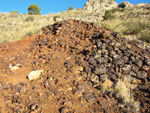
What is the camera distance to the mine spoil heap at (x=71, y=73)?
2.55m

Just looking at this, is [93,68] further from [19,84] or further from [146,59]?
[19,84]

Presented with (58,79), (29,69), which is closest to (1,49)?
(29,69)

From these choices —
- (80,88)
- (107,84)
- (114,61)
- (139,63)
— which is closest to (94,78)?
(107,84)

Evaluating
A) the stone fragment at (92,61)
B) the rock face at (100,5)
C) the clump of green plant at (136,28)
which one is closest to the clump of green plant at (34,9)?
the rock face at (100,5)

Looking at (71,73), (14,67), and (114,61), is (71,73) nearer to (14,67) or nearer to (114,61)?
(114,61)

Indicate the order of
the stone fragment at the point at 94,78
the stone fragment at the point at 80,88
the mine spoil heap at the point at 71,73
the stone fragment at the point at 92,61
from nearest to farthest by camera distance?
1. the mine spoil heap at the point at 71,73
2. the stone fragment at the point at 80,88
3. the stone fragment at the point at 94,78
4. the stone fragment at the point at 92,61

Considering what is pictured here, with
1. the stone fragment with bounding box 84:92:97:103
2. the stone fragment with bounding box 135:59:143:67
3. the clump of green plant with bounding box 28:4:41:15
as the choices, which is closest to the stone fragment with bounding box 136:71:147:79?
the stone fragment with bounding box 135:59:143:67

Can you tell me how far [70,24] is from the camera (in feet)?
19.4

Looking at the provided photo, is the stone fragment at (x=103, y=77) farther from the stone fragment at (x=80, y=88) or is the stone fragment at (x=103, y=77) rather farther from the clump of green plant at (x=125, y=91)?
the stone fragment at (x=80, y=88)

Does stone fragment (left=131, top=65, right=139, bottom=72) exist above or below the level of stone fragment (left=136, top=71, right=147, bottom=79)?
above

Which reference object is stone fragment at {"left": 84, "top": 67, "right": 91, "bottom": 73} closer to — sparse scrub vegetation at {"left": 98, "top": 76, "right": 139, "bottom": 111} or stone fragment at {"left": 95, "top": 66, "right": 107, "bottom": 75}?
stone fragment at {"left": 95, "top": 66, "right": 107, "bottom": 75}

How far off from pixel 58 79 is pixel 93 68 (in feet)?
3.50

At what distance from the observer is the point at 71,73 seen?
3.36 meters

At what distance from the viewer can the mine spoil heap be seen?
2.55 m
